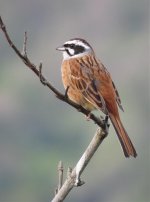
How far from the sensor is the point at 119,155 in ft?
63.2

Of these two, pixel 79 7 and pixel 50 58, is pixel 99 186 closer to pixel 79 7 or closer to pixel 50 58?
pixel 50 58

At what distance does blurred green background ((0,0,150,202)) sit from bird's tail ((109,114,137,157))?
12352 millimetres

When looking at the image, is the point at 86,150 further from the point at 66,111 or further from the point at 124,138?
the point at 66,111

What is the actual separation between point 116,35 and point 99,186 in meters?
6.00

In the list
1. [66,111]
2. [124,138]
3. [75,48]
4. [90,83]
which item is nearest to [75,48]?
[75,48]

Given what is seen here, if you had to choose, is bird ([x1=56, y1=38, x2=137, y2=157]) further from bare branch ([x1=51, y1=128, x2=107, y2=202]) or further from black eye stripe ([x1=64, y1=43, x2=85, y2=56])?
bare branch ([x1=51, y1=128, x2=107, y2=202])

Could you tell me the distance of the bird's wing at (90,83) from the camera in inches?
145

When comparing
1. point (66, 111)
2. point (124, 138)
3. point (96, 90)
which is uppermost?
point (96, 90)

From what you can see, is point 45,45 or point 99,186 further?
point 45,45

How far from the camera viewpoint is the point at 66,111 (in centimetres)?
2344

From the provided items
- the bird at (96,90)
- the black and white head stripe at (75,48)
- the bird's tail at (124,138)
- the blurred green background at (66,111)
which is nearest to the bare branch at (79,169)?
the bird's tail at (124,138)

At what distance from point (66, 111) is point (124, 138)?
65.3 ft

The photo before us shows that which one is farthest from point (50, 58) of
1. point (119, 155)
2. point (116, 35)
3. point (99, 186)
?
point (116, 35)

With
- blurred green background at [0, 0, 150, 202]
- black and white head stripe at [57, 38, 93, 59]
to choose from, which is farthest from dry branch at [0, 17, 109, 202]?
blurred green background at [0, 0, 150, 202]
